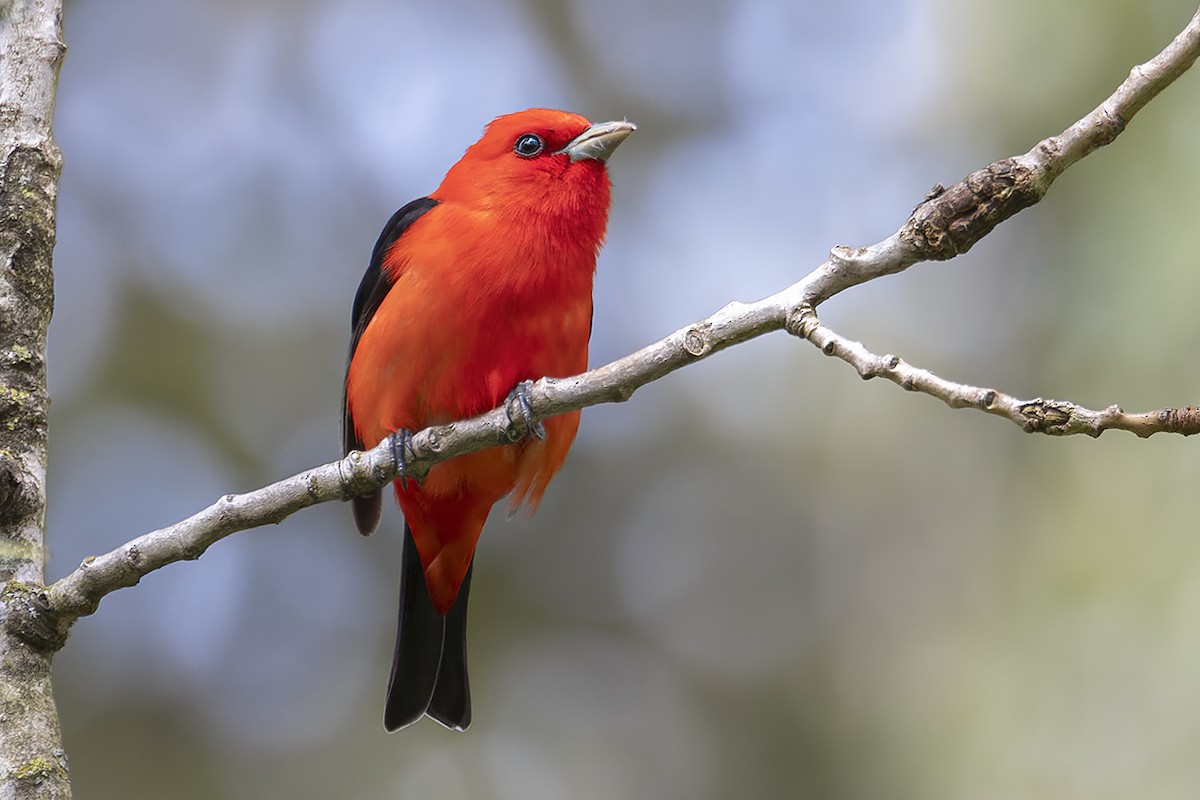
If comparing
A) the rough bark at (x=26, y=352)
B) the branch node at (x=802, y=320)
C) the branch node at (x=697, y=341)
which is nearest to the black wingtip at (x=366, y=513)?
the rough bark at (x=26, y=352)

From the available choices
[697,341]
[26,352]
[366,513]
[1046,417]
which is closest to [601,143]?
[366,513]

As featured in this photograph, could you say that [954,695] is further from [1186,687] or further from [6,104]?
[6,104]

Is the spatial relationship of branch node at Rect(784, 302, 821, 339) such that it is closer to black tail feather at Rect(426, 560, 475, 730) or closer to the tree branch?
the tree branch

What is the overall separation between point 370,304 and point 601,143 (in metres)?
0.99

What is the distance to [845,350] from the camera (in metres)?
2.42

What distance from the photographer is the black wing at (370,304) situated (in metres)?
4.45

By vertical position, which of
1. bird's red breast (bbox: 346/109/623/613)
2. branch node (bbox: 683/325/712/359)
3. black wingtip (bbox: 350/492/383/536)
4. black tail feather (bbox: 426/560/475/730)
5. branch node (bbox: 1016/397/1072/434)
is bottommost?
black tail feather (bbox: 426/560/475/730)

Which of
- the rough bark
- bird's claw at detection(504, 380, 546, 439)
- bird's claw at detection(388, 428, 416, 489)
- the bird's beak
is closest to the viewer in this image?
the rough bark

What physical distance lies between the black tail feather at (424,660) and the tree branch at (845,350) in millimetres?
1617

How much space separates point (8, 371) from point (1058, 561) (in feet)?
15.3

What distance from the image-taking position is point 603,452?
880 cm

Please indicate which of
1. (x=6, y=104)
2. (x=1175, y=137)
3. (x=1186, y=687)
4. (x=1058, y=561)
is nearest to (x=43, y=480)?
(x=6, y=104)

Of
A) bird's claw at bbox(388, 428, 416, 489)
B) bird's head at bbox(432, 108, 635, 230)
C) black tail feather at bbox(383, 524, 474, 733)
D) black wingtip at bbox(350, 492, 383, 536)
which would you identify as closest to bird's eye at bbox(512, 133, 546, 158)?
bird's head at bbox(432, 108, 635, 230)

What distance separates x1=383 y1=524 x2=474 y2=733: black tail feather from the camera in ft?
15.4
